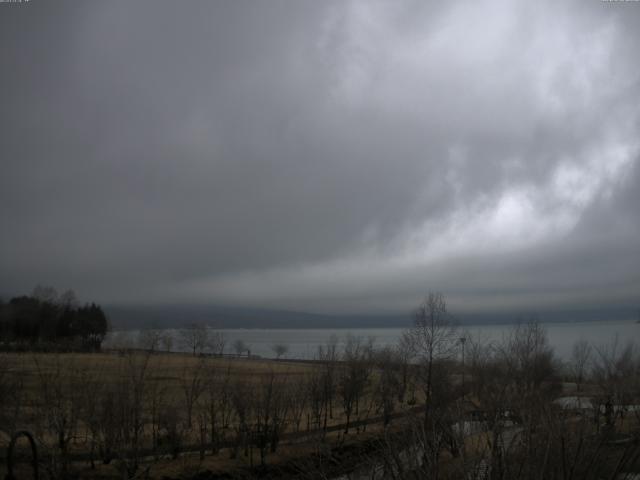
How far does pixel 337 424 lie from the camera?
178ft

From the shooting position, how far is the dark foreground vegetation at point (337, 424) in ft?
42.0

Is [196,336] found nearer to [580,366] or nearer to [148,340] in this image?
[148,340]

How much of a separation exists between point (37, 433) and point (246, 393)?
1752 cm

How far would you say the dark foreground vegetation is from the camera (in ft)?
42.0

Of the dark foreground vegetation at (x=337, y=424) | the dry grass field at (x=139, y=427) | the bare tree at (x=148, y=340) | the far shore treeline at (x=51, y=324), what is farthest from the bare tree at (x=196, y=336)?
the dry grass field at (x=139, y=427)

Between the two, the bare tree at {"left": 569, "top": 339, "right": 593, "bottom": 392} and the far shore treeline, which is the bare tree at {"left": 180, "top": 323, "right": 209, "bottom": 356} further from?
the bare tree at {"left": 569, "top": 339, "right": 593, "bottom": 392}

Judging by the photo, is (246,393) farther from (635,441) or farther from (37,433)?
(635,441)

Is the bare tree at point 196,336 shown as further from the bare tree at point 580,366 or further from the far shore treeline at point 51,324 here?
the bare tree at point 580,366

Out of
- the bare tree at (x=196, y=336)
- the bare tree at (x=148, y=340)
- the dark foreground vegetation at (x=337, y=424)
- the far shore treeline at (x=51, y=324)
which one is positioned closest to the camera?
the dark foreground vegetation at (x=337, y=424)

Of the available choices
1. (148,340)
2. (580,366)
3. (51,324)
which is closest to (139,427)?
(148,340)

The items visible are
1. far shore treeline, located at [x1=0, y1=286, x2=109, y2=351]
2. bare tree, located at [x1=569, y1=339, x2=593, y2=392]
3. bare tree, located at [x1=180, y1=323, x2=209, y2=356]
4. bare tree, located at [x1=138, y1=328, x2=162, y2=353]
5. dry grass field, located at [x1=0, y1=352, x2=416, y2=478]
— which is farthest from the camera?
bare tree, located at [x1=180, y1=323, x2=209, y2=356]

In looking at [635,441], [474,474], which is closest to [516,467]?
[474,474]

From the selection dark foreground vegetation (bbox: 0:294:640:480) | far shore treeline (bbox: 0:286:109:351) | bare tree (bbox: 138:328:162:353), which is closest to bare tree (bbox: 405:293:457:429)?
dark foreground vegetation (bbox: 0:294:640:480)

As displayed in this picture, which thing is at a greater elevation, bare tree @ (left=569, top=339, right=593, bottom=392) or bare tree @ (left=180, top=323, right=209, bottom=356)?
bare tree @ (left=569, top=339, right=593, bottom=392)
